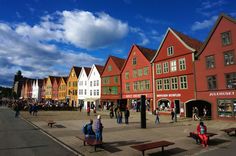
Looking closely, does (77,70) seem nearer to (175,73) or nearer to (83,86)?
(83,86)

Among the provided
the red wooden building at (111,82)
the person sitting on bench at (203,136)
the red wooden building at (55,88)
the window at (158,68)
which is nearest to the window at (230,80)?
the window at (158,68)

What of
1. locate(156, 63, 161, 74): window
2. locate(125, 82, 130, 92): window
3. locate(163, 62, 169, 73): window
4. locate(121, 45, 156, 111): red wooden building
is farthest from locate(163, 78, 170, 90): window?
locate(125, 82, 130, 92): window

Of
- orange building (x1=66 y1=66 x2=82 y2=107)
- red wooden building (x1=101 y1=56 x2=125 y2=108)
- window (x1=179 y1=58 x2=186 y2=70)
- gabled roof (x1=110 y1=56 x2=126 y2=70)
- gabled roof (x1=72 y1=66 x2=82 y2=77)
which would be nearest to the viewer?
window (x1=179 y1=58 x2=186 y2=70)

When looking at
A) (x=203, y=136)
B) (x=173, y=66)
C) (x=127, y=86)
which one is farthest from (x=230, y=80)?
(x=127, y=86)

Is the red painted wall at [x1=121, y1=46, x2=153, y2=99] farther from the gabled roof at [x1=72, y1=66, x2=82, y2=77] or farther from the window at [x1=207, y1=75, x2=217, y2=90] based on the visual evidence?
the gabled roof at [x1=72, y1=66, x2=82, y2=77]

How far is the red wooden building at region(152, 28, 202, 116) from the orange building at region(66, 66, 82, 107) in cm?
3629

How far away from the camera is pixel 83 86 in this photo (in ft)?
220

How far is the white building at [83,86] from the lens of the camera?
65.2 metres

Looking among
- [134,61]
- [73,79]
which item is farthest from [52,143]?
[73,79]

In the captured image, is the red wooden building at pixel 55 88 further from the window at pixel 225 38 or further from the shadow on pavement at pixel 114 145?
the shadow on pavement at pixel 114 145

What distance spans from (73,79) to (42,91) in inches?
1516

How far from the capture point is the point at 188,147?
40.9ft

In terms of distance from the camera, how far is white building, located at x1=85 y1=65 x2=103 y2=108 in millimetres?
59638

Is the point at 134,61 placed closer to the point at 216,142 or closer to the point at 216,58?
the point at 216,58
